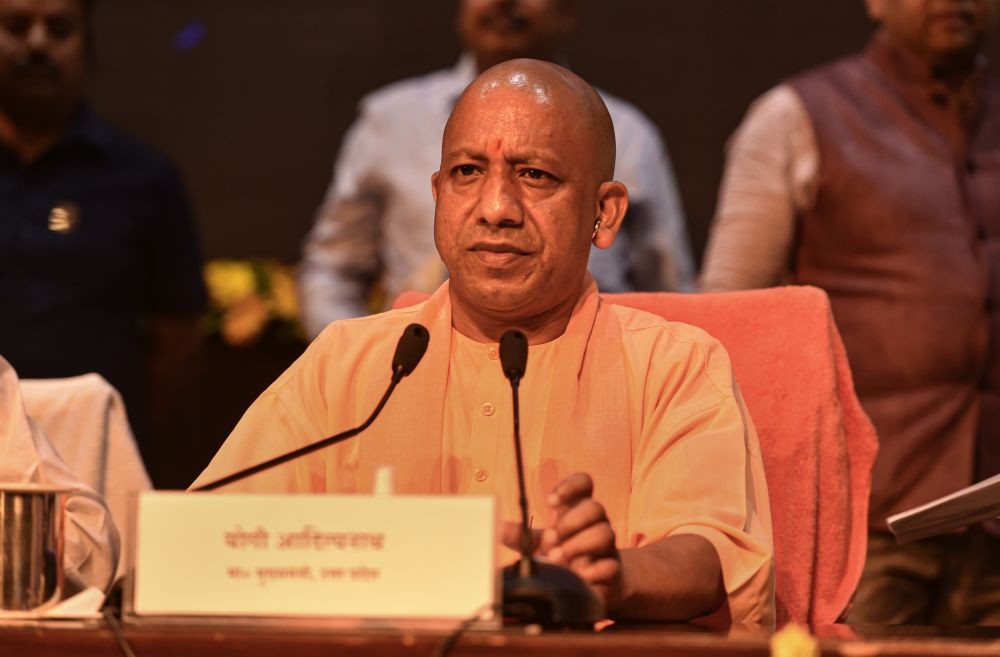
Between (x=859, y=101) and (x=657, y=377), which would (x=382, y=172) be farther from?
(x=657, y=377)

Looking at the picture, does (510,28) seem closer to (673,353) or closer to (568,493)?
(673,353)

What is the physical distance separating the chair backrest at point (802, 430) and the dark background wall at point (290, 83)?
102 inches

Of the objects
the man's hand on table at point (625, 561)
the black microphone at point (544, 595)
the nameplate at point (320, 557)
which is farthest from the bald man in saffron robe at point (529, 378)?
the nameplate at point (320, 557)

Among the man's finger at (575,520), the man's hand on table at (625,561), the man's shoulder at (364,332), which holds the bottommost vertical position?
the man's hand on table at (625,561)

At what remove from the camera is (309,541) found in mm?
1359

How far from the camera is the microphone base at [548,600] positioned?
140 cm

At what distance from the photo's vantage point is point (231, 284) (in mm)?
4363

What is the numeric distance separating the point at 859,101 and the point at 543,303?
1480 millimetres

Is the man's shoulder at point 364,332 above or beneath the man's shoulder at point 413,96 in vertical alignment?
beneath

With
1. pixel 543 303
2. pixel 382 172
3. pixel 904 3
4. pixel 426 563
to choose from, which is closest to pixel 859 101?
pixel 904 3

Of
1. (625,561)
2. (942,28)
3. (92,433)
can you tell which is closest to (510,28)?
(942,28)

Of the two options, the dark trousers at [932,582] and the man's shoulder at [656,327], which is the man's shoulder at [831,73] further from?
the man's shoulder at [656,327]


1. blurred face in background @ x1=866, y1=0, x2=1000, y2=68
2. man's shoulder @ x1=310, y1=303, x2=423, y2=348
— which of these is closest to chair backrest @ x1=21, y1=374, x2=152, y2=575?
man's shoulder @ x1=310, y1=303, x2=423, y2=348

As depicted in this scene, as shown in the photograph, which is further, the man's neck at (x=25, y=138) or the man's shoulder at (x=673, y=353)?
the man's neck at (x=25, y=138)
